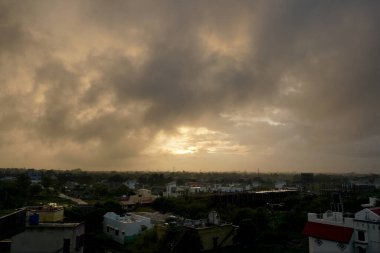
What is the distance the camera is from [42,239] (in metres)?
16.3

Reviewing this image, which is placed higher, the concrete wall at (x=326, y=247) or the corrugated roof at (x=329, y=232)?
the corrugated roof at (x=329, y=232)

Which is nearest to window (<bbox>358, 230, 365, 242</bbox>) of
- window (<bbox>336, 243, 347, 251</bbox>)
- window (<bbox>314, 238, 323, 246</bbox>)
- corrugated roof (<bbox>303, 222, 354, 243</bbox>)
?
corrugated roof (<bbox>303, 222, 354, 243</bbox>)

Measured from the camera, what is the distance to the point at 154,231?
28172 mm

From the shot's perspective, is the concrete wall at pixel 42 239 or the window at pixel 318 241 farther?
the window at pixel 318 241

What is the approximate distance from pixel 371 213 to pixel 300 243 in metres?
10.8

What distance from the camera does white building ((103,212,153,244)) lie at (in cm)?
3247

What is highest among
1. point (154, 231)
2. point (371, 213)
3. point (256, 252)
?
point (371, 213)

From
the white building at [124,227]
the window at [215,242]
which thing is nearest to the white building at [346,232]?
the window at [215,242]

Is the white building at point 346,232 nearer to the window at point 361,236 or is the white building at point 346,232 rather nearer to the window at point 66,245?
the window at point 361,236

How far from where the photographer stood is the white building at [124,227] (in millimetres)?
32469

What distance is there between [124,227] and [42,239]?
1672 cm

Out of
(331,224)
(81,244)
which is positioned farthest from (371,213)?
(81,244)

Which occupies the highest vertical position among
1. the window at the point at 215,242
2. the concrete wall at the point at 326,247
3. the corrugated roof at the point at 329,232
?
the corrugated roof at the point at 329,232

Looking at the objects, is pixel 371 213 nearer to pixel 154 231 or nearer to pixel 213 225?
pixel 213 225
